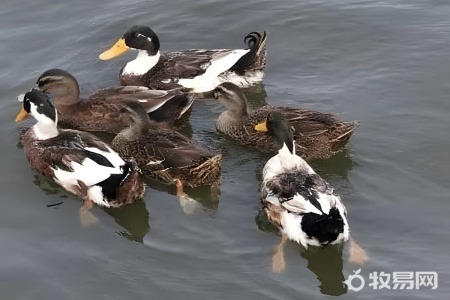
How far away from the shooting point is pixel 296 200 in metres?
6.41

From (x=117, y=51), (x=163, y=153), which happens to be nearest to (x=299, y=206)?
(x=163, y=153)

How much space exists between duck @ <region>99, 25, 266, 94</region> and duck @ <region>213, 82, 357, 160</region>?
73 centimetres

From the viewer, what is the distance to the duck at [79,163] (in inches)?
274

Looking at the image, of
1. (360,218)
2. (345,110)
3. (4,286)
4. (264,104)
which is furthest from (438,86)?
(4,286)

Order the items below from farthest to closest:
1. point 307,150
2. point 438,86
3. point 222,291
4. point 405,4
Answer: point 405,4
point 438,86
point 307,150
point 222,291

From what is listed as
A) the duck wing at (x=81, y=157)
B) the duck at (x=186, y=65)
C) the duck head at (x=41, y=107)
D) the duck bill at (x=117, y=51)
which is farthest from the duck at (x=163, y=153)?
the duck bill at (x=117, y=51)

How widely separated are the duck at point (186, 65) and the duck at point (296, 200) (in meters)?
1.91

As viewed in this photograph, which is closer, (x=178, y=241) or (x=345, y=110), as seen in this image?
(x=178, y=241)

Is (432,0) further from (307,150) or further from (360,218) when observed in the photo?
(360,218)

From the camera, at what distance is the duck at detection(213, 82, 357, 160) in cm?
763

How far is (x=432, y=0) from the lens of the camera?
11.1 metres

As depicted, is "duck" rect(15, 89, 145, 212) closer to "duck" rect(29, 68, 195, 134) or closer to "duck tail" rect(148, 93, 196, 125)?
"duck" rect(29, 68, 195, 134)

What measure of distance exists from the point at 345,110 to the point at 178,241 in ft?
9.59

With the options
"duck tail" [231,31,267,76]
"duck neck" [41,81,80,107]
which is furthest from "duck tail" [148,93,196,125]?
"duck tail" [231,31,267,76]
